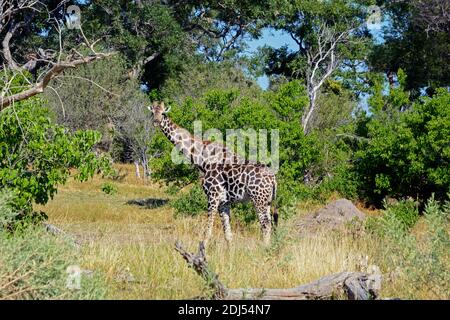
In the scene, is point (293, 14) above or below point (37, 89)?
above

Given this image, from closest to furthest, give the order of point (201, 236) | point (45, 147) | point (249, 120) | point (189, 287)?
point (189, 287) < point (45, 147) < point (201, 236) < point (249, 120)

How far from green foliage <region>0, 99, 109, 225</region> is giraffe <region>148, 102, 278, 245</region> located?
2382 mm

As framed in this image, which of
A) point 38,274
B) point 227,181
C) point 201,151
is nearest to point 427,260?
point 38,274

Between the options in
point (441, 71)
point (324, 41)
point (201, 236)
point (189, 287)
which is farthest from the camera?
point (324, 41)

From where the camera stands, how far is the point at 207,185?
13.8 m

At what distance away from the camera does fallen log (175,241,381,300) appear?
25.3ft

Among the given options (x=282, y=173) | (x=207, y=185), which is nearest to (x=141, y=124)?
(x=282, y=173)

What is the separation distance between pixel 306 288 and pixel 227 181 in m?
5.68

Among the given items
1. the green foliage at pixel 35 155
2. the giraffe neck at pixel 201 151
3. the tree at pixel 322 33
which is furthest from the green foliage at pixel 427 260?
the tree at pixel 322 33

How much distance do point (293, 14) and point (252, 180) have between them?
29.1 meters

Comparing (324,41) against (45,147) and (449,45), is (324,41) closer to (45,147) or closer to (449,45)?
(449,45)

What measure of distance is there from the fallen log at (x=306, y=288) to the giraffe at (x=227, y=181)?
4.33 metres

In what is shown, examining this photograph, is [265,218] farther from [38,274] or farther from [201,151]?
[38,274]

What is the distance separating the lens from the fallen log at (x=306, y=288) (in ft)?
25.3
